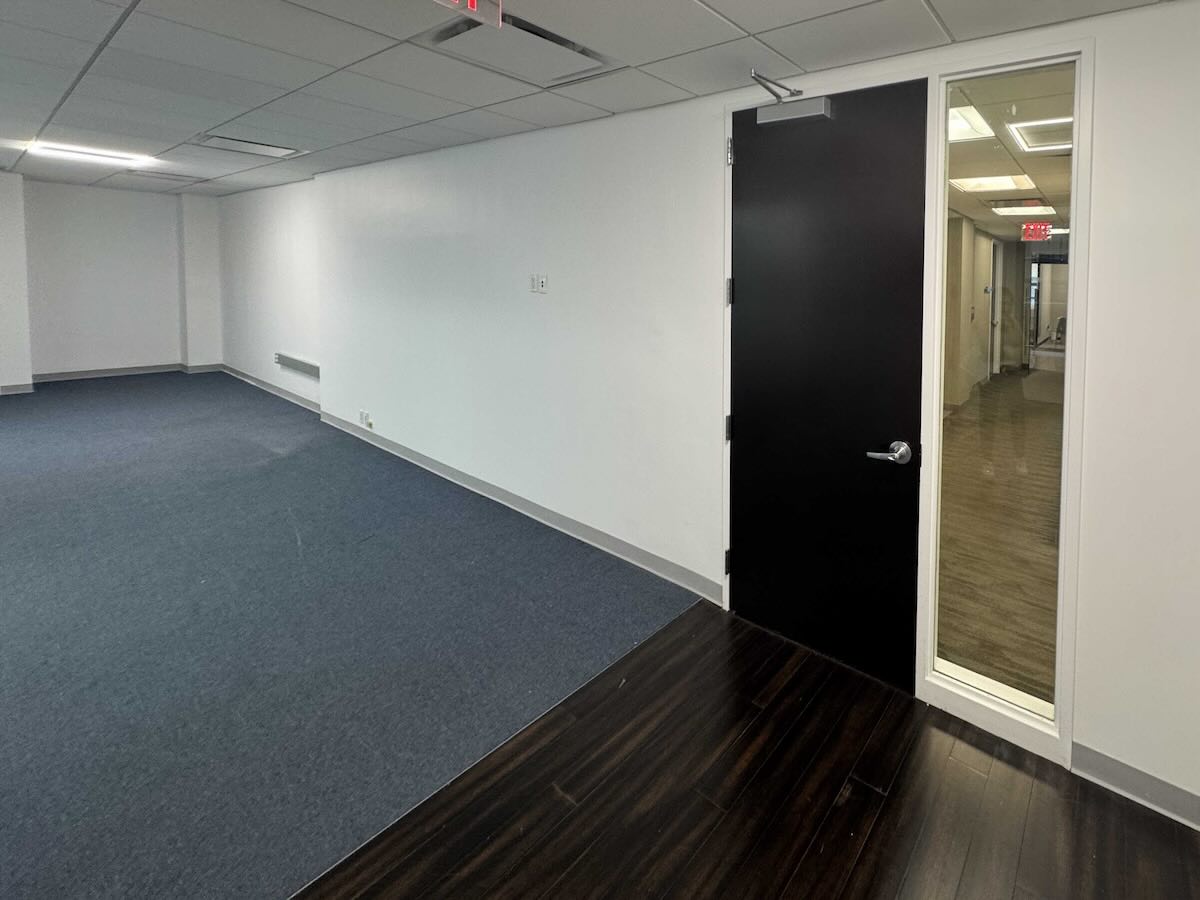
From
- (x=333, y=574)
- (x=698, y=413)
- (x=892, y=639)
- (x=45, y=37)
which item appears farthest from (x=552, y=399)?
(x=45, y=37)

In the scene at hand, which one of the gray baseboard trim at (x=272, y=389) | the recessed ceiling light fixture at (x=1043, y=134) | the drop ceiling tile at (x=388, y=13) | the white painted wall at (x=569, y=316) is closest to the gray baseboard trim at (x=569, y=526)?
the white painted wall at (x=569, y=316)

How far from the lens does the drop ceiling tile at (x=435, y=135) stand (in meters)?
4.28

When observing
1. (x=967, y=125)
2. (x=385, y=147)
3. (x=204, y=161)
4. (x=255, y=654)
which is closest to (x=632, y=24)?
(x=967, y=125)

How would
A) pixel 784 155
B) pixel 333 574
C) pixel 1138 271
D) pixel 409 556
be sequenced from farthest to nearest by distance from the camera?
pixel 409 556 → pixel 333 574 → pixel 784 155 → pixel 1138 271

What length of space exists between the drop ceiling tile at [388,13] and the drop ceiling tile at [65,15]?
30.2 inches

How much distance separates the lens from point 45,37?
278cm

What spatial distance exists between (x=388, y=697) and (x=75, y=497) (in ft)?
12.4

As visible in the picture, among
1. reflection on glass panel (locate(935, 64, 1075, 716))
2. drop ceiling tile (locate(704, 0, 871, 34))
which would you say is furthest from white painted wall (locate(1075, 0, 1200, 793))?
drop ceiling tile (locate(704, 0, 871, 34))

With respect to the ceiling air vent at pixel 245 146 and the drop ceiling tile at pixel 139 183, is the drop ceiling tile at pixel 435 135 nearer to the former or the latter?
the ceiling air vent at pixel 245 146

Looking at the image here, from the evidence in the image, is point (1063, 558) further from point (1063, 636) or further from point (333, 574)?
point (333, 574)

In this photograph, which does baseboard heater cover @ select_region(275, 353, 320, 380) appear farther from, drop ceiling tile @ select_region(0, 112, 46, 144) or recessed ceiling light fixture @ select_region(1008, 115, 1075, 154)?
recessed ceiling light fixture @ select_region(1008, 115, 1075, 154)

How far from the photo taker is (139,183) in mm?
8188

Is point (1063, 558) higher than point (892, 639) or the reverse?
higher

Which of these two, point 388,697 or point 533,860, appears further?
point 388,697
